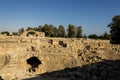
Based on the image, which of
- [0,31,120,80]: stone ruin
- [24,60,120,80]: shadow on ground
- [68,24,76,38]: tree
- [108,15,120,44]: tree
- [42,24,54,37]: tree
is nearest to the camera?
[24,60,120,80]: shadow on ground

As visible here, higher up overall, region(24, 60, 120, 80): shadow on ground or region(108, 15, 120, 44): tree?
region(108, 15, 120, 44): tree

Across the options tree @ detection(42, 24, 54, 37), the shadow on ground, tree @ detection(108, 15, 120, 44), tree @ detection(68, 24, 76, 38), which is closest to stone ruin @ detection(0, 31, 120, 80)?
the shadow on ground

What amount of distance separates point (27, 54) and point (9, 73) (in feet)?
15.6

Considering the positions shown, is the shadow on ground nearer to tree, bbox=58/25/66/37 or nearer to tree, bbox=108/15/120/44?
tree, bbox=108/15/120/44

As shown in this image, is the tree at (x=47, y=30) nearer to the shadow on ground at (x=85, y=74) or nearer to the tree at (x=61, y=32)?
the tree at (x=61, y=32)

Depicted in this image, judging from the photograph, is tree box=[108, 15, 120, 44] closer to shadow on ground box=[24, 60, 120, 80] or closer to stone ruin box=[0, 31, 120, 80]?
stone ruin box=[0, 31, 120, 80]

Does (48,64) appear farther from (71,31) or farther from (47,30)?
(71,31)

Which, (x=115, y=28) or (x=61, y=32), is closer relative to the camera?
(x=115, y=28)

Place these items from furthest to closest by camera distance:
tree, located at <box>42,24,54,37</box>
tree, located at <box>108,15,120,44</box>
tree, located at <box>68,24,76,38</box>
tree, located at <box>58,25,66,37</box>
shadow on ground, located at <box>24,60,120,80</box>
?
tree, located at <box>58,25,66,37</box>
tree, located at <box>68,24,76,38</box>
tree, located at <box>42,24,54,37</box>
tree, located at <box>108,15,120,44</box>
shadow on ground, located at <box>24,60,120,80</box>

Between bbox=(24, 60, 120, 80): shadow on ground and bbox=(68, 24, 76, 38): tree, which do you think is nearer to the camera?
bbox=(24, 60, 120, 80): shadow on ground

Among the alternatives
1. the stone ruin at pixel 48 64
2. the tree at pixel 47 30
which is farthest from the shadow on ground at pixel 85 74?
the tree at pixel 47 30

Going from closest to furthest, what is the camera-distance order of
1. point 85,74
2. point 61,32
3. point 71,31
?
point 85,74, point 71,31, point 61,32

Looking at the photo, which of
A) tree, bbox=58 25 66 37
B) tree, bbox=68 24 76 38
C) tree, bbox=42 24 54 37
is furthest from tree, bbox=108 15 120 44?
tree, bbox=42 24 54 37

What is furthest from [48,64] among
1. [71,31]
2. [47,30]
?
[71,31]
